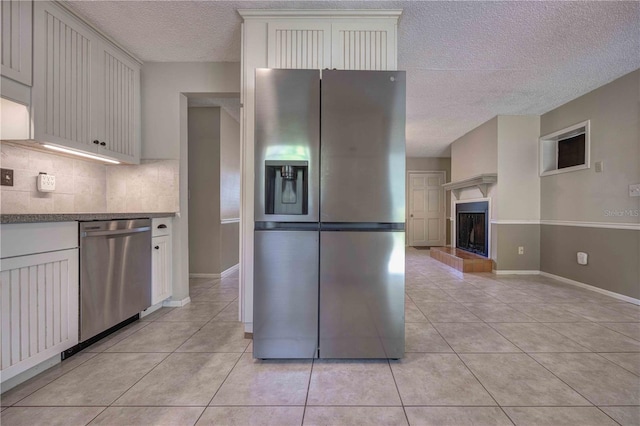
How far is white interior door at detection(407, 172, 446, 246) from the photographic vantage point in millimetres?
7742

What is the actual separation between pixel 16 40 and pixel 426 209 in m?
7.97

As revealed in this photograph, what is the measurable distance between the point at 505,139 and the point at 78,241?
5474 mm

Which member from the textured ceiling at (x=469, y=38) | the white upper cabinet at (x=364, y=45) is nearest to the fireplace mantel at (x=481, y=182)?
the textured ceiling at (x=469, y=38)

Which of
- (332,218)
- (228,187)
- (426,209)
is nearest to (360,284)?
(332,218)

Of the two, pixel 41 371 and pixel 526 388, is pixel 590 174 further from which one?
pixel 41 371

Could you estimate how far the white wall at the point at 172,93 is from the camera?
2.78 metres

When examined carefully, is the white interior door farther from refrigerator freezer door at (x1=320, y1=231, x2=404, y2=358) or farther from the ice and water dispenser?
the ice and water dispenser

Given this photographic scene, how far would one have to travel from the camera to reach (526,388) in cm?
152

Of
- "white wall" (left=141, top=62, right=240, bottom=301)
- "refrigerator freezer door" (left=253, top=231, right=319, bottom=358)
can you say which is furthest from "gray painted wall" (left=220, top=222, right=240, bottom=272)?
"refrigerator freezer door" (left=253, top=231, right=319, bottom=358)

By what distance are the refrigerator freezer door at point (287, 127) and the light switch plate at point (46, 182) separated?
1.87m

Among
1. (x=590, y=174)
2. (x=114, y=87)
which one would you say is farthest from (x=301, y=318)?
(x=590, y=174)

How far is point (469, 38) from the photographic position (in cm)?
234

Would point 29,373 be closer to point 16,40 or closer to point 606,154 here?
point 16,40

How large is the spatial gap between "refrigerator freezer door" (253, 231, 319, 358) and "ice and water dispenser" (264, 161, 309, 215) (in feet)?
0.52
